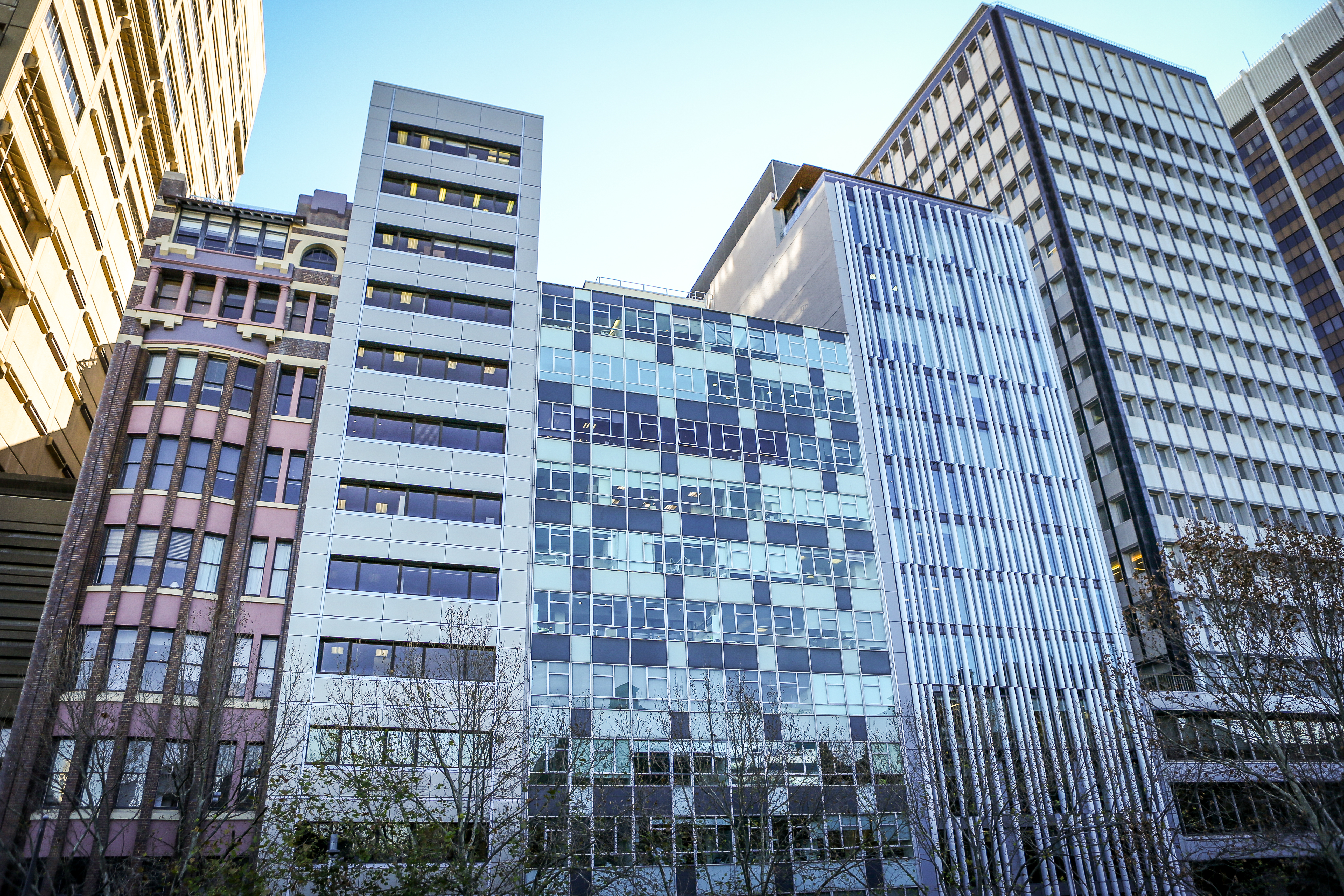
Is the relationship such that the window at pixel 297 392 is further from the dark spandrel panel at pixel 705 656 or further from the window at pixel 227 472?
the dark spandrel panel at pixel 705 656

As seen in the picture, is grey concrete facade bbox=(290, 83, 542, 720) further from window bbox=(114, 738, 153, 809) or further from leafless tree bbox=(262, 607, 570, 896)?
window bbox=(114, 738, 153, 809)

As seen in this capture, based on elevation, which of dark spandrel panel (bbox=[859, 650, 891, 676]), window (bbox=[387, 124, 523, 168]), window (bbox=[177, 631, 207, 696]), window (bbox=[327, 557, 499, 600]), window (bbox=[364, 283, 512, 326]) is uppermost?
window (bbox=[387, 124, 523, 168])

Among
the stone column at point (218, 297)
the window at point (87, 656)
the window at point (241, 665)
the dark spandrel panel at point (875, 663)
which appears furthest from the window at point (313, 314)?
the dark spandrel panel at point (875, 663)

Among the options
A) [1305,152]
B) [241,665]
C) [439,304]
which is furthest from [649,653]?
[1305,152]

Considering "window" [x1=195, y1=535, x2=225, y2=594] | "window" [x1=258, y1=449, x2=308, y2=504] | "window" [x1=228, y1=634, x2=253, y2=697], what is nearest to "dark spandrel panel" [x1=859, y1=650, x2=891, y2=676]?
"window" [x1=258, y1=449, x2=308, y2=504]

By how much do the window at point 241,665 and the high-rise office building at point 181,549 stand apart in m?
0.08

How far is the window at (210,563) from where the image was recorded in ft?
Answer: 130

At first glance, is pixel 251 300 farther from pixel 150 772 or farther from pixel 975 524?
pixel 975 524

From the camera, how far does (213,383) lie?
44000 mm

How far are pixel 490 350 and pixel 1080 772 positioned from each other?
120 ft

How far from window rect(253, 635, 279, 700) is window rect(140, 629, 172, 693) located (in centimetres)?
331

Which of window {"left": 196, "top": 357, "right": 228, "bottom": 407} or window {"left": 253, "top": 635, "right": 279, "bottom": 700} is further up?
window {"left": 196, "top": 357, "right": 228, "bottom": 407}

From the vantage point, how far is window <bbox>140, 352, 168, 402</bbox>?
42938 millimetres

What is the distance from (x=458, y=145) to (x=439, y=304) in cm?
1154
